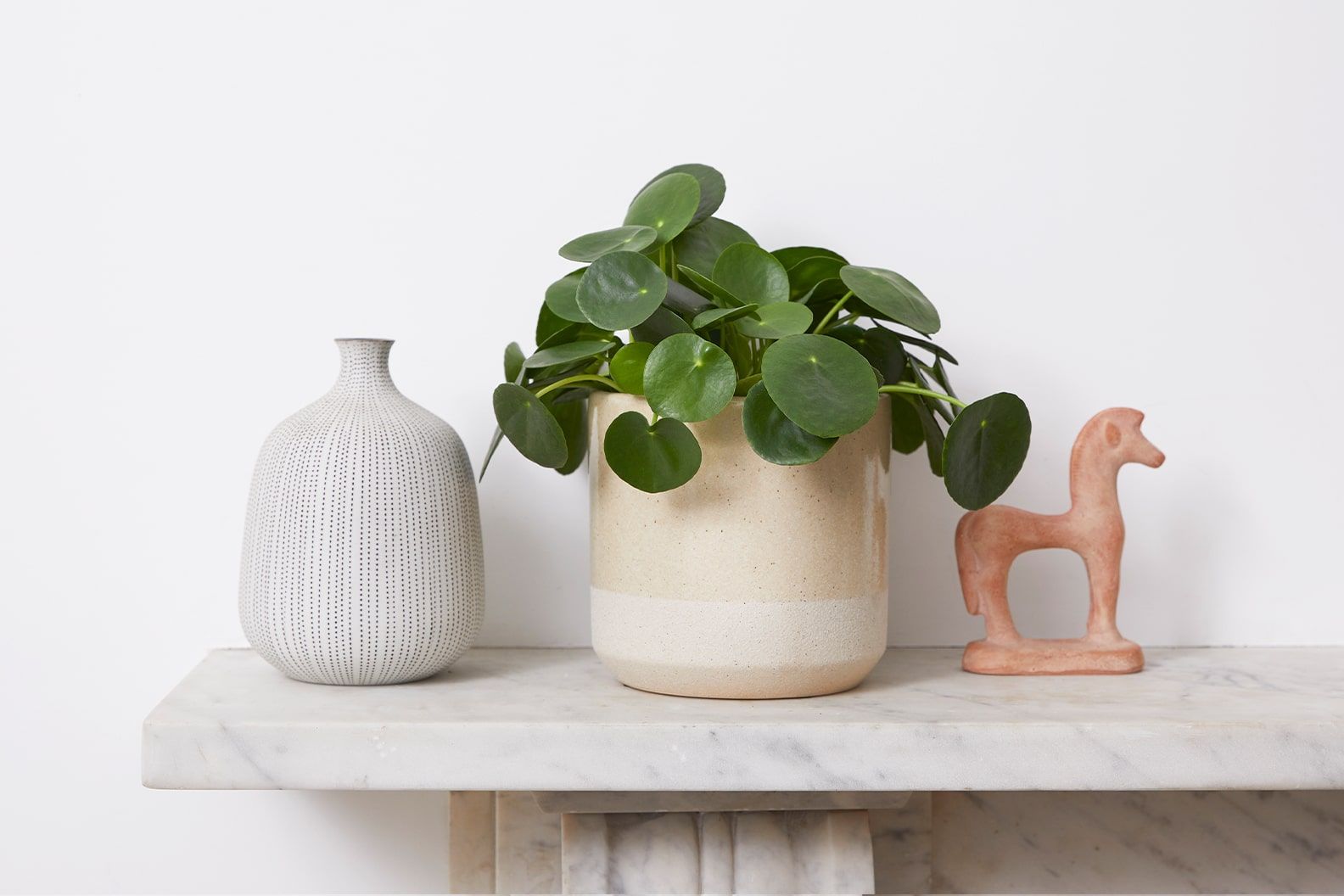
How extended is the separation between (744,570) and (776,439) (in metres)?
0.09

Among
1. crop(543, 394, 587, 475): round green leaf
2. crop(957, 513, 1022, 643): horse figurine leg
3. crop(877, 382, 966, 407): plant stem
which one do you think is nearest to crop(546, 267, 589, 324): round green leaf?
crop(543, 394, 587, 475): round green leaf

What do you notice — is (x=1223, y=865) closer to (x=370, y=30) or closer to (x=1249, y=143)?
(x=1249, y=143)

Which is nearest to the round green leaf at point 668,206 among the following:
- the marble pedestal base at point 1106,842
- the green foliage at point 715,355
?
the green foliage at point 715,355

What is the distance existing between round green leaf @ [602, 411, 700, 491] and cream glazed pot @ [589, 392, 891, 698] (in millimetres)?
27

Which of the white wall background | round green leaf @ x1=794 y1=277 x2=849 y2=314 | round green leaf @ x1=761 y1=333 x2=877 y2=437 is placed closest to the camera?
round green leaf @ x1=761 y1=333 x2=877 y2=437

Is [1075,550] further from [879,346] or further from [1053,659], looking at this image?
[879,346]

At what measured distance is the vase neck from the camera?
800mm

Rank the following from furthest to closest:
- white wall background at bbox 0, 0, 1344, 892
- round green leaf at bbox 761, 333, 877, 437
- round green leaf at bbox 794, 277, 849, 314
Result: white wall background at bbox 0, 0, 1344, 892 < round green leaf at bbox 794, 277, 849, 314 < round green leaf at bbox 761, 333, 877, 437

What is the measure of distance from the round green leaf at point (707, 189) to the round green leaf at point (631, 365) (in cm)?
12

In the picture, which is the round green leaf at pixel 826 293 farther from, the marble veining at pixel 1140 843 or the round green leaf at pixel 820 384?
the marble veining at pixel 1140 843

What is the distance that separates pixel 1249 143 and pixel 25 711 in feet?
3.99

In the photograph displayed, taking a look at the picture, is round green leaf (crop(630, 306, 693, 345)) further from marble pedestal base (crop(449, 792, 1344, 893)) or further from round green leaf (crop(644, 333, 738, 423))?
marble pedestal base (crop(449, 792, 1344, 893))

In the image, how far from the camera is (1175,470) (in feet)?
3.19

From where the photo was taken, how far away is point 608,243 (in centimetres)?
72
